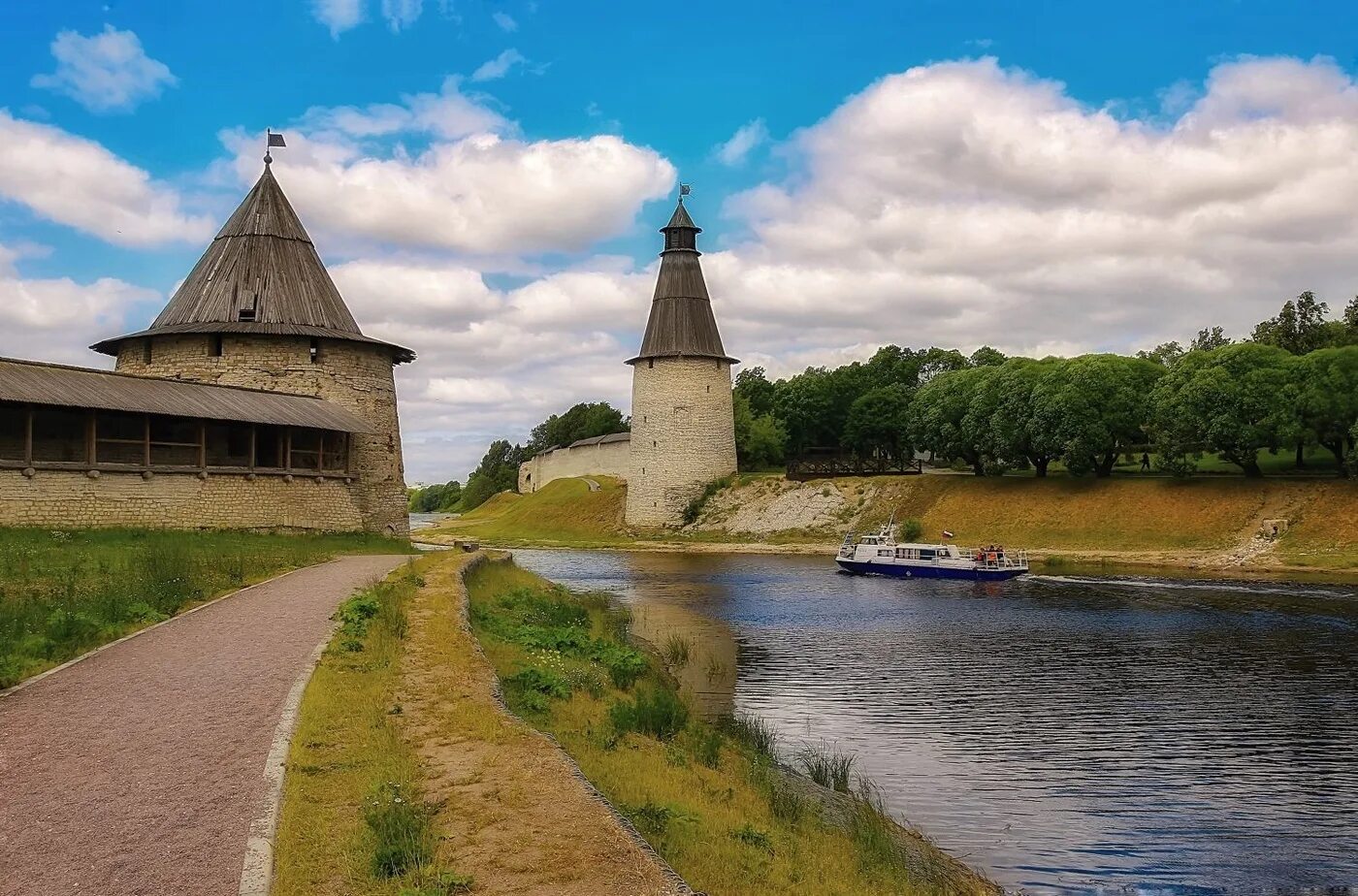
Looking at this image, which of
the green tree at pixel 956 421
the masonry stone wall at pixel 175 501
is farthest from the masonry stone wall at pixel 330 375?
the green tree at pixel 956 421

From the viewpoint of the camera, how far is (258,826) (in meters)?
6.96

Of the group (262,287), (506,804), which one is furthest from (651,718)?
(262,287)

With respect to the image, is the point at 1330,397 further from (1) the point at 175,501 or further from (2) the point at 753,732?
(1) the point at 175,501

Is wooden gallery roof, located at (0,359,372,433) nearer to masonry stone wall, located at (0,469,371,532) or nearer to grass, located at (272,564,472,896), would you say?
masonry stone wall, located at (0,469,371,532)

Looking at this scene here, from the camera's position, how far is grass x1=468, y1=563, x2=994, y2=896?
814 cm

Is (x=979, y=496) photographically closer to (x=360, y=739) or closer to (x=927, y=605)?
(x=927, y=605)

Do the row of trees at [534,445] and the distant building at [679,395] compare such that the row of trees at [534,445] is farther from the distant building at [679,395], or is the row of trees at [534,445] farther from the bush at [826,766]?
the bush at [826,766]

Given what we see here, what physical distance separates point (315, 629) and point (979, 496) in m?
47.1

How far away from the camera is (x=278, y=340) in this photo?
112 ft

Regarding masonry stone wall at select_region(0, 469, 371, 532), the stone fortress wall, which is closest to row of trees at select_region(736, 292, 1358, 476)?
the stone fortress wall

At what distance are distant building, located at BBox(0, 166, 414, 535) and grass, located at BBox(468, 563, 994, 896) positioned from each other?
50.7 feet

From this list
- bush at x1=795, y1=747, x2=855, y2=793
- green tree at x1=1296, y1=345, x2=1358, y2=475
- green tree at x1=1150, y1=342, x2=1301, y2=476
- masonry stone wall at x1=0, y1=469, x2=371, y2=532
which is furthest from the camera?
green tree at x1=1150, y1=342, x2=1301, y2=476

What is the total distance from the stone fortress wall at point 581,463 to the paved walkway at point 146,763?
6610cm

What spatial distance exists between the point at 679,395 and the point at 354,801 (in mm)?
59671
